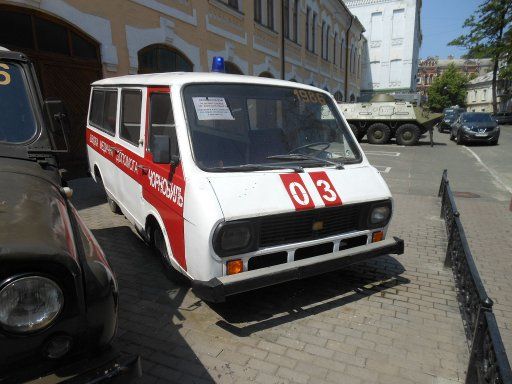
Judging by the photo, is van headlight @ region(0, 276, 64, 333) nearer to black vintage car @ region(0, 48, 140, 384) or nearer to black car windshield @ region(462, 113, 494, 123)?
black vintage car @ region(0, 48, 140, 384)

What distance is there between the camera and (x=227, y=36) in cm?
1373

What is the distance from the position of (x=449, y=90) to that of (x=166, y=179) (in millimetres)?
78717

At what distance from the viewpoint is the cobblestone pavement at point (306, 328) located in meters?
2.67

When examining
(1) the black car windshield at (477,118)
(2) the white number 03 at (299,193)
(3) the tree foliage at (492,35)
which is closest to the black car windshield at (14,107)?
(2) the white number 03 at (299,193)

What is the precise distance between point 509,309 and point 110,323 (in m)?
3.66

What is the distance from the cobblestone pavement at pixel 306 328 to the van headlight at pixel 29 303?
1.30 m

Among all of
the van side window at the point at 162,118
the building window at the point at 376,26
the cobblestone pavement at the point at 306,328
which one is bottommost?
the cobblestone pavement at the point at 306,328

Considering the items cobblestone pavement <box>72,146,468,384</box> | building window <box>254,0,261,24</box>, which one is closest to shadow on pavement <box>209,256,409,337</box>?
cobblestone pavement <box>72,146,468,384</box>

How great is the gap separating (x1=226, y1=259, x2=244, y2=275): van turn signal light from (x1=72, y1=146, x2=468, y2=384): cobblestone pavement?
567 mm

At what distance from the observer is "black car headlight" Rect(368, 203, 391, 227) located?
354 cm

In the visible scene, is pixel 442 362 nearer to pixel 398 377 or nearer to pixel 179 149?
pixel 398 377

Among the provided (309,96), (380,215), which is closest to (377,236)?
(380,215)

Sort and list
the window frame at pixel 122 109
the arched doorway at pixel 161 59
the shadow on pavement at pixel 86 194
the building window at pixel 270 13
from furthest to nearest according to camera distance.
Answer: the building window at pixel 270 13
the arched doorway at pixel 161 59
the shadow on pavement at pixel 86 194
the window frame at pixel 122 109

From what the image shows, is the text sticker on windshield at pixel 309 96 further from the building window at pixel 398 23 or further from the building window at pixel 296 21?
the building window at pixel 398 23
